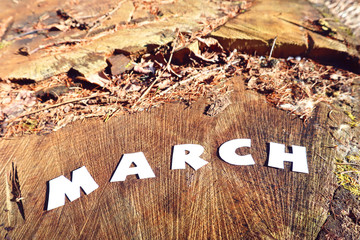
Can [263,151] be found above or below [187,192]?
above

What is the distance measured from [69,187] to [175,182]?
634 mm

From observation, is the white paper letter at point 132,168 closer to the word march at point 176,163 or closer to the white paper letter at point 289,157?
the word march at point 176,163

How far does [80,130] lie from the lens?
1.85 meters

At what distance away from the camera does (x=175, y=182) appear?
1.53 metres

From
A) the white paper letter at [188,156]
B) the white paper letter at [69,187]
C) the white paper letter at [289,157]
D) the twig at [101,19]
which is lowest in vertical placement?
the white paper letter at [69,187]

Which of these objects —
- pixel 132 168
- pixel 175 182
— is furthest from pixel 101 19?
pixel 175 182

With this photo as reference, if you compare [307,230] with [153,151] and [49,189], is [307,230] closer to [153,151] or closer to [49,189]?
[153,151]

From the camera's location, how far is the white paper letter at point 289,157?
159 centimetres

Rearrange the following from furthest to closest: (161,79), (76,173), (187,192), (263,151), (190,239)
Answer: (161,79) → (263,151) → (76,173) → (187,192) → (190,239)

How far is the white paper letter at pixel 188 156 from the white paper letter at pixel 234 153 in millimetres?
132

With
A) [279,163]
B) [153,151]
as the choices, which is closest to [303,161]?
[279,163]

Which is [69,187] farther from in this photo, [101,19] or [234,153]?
[101,19]

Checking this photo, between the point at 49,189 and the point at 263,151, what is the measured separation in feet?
4.44

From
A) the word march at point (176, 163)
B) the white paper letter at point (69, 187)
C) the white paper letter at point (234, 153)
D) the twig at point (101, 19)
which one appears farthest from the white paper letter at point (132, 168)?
the twig at point (101, 19)
